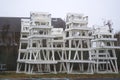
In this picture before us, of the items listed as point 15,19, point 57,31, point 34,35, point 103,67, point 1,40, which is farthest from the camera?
point 15,19

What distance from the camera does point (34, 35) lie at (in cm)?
3853

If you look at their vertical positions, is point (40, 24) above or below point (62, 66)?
above

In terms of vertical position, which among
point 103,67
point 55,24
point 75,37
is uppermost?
point 55,24

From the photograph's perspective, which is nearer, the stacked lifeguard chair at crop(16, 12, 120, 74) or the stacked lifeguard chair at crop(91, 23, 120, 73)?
the stacked lifeguard chair at crop(16, 12, 120, 74)

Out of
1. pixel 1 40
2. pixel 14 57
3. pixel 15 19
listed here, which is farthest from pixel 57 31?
pixel 15 19

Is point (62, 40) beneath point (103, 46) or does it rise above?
above

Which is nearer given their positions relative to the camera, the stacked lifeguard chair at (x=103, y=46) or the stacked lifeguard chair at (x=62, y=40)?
the stacked lifeguard chair at (x=62, y=40)

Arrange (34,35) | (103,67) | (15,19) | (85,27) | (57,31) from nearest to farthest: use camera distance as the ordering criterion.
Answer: (34,35) < (85,27) < (57,31) < (103,67) < (15,19)

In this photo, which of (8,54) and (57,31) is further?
(8,54)

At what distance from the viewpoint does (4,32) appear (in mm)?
49594

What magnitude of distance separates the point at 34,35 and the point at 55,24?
22657 mm

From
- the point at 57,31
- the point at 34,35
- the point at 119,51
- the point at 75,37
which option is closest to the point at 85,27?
the point at 75,37

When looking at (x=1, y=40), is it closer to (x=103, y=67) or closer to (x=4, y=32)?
(x=4, y=32)

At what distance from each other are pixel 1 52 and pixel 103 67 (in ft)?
61.6
